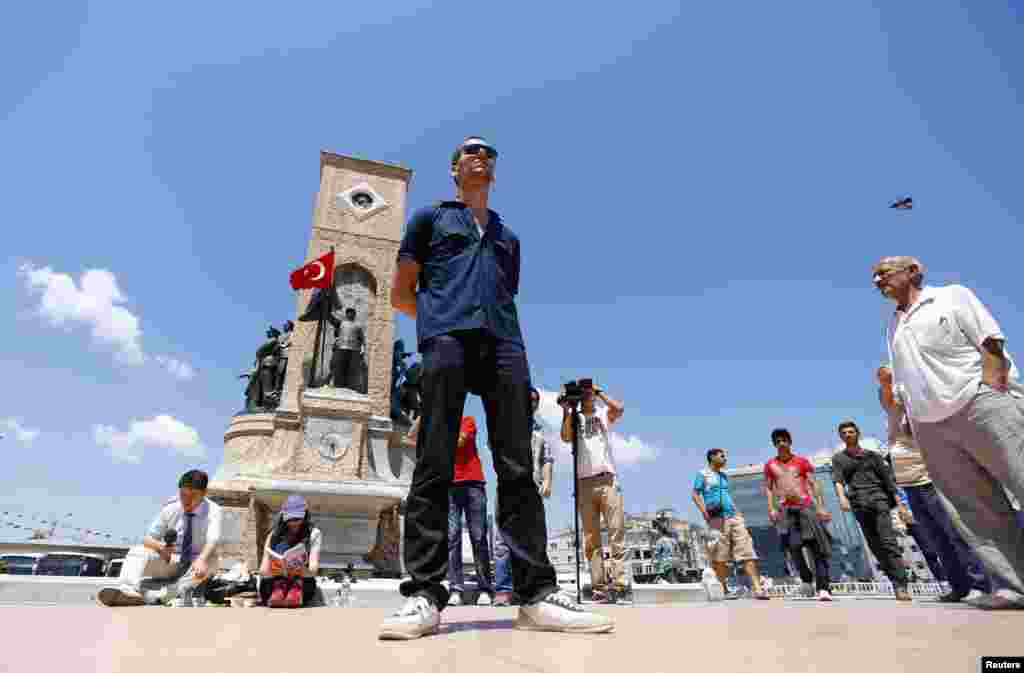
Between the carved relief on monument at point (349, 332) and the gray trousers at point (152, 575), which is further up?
the carved relief on monument at point (349, 332)

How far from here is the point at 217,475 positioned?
35.4 feet

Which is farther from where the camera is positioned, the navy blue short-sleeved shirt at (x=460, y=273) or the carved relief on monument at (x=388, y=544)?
the carved relief on monument at (x=388, y=544)

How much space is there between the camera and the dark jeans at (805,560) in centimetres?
507

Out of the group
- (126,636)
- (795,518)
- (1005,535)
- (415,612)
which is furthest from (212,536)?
(795,518)

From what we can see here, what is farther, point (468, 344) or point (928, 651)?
point (468, 344)

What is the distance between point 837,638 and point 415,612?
126cm

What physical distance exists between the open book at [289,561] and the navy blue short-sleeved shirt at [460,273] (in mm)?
2798

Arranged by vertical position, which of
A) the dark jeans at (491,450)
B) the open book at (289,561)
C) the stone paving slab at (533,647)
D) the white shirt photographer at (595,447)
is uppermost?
the white shirt photographer at (595,447)

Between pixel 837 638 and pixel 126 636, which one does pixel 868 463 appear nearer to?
pixel 837 638

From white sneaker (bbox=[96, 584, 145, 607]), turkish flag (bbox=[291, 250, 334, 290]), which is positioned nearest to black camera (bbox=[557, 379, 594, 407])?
white sneaker (bbox=[96, 584, 145, 607])

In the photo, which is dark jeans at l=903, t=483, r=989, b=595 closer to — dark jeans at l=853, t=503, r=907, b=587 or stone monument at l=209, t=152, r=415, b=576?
dark jeans at l=853, t=503, r=907, b=587

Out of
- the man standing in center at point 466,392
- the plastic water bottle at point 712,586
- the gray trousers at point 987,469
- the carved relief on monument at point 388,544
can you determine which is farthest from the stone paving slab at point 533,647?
the carved relief on monument at point 388,544

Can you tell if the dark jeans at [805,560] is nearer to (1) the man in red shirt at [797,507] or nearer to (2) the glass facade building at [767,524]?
(1) the man in red shirt at [797,507]

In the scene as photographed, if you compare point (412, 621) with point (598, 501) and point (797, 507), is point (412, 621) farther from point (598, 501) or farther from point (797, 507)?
point (797, 507)
